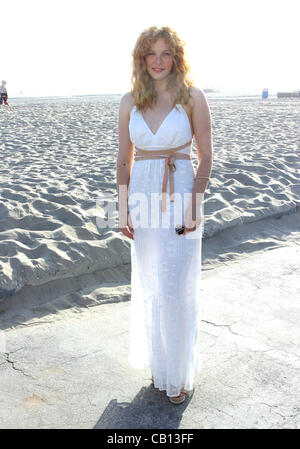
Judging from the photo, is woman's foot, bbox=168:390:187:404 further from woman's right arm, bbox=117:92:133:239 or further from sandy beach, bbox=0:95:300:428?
woman's right arm, bbox=117:92:133:239

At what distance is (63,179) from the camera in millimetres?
6387

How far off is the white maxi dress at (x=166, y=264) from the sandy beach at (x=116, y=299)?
20 cm

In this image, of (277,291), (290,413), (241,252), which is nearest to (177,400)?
(290,413)

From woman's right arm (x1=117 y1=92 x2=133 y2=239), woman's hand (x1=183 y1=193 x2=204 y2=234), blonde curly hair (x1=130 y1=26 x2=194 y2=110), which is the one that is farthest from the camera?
woman's right arm (x1=117 y1=92 x2=133 y2=239)

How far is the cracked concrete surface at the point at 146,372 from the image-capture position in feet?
7.79

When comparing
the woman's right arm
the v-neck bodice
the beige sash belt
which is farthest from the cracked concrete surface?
the v-neck bodice

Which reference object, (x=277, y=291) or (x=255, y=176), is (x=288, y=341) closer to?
(x=277, y=291)

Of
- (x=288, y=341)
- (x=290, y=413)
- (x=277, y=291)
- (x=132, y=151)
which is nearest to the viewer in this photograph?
(x=290, y=413)

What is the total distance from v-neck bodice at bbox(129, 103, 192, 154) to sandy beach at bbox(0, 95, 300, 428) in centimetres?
126

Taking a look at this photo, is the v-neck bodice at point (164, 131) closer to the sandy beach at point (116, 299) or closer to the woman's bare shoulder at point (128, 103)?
the woman's bare shoulder at point (128, 103)

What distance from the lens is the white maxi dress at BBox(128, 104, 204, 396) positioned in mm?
2422

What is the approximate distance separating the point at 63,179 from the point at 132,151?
390 centimetres

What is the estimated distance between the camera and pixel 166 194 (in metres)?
2.43

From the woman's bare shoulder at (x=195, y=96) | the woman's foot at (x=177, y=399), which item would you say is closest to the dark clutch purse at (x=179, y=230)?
the woman's bare shoulder at (x=195, y=96)
